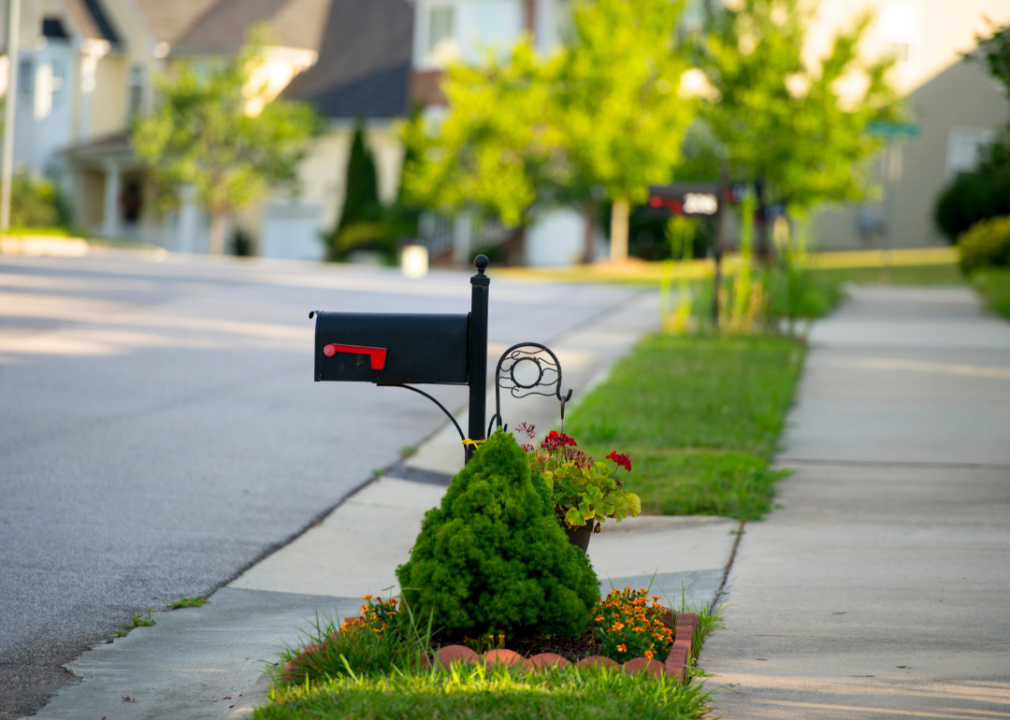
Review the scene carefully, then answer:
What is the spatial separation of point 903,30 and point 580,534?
3050 cm

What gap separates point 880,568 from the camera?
17.0ft

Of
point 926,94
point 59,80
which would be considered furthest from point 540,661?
point 59,80

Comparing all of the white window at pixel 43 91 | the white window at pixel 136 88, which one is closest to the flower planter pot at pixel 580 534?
the white window at pixel 136 88

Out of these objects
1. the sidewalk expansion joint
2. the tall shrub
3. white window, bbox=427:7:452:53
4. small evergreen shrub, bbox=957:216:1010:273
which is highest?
white window, bbox=427:7:452:53

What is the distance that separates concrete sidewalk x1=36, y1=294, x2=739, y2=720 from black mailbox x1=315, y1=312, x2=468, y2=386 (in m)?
0.95

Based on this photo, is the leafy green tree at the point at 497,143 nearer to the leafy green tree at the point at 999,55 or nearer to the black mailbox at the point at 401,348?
the leafy green tree at the point at 999,55

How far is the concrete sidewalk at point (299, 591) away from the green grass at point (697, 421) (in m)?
0.35

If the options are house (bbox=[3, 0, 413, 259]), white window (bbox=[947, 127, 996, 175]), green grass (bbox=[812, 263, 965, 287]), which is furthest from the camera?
house (bbox=[3, 0, 413, 259])

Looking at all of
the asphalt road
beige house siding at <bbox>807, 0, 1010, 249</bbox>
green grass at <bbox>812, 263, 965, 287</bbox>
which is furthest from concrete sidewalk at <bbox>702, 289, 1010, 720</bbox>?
beige house siding at <bbox>807, 0, 1010, 249</bbox>

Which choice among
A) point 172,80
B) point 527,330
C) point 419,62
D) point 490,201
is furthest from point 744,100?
A: point 172,80

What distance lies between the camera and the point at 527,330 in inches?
572

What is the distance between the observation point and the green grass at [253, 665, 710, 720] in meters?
3.27

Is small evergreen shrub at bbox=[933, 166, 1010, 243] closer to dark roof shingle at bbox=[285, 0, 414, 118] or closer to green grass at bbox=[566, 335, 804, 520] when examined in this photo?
dark roof shingle at bbox=[285, 0, 414, 118]

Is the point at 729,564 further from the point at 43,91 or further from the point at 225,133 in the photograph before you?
the point at 43,91
